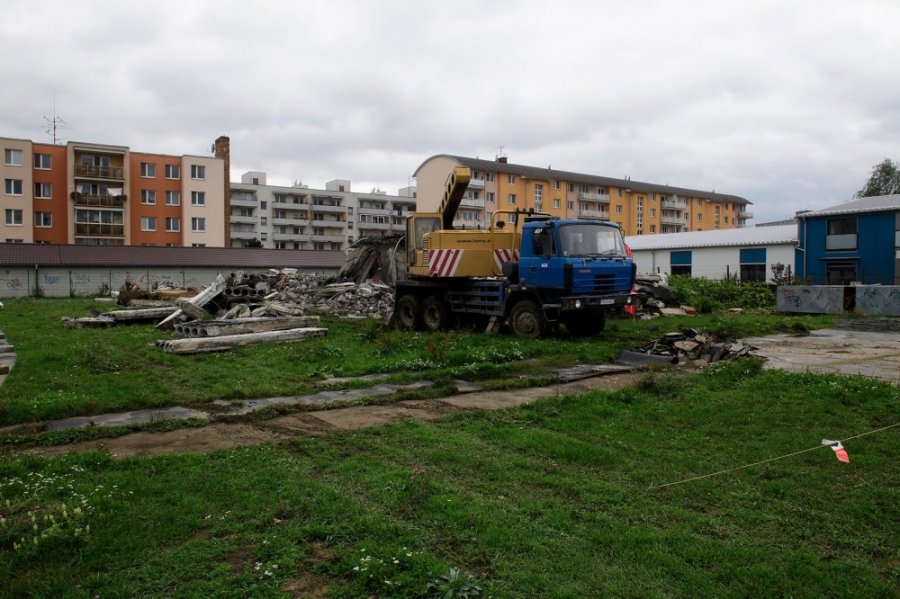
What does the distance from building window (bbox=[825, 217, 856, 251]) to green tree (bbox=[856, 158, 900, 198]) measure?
32.6m

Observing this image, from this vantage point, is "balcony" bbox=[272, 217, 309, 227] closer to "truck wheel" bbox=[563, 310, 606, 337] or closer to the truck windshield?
"truck wheel" bbox=[563, 310, 606, 337]

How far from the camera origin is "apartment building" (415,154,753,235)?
7400 cm

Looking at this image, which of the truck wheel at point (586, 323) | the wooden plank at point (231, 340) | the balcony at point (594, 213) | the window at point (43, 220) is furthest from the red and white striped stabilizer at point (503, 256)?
the balcony at point (594, 213)

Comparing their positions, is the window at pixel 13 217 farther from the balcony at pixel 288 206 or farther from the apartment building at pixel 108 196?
the balcony at pixel 288 206

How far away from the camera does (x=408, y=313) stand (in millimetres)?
19172

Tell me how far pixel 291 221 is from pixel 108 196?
1334 inches

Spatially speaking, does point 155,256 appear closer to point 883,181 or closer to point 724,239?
point 724,239

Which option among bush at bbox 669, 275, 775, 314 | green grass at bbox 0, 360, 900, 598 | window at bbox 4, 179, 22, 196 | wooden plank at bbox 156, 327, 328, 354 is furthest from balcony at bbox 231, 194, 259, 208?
→ green grass at bbox 0, 360, 900, 598

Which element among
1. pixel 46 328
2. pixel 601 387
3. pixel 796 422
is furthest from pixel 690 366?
pixel 46 328

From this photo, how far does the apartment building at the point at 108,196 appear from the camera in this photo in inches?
2156

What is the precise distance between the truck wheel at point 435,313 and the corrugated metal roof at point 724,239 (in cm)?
3291

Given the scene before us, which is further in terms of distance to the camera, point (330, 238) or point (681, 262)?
point (330, 238)

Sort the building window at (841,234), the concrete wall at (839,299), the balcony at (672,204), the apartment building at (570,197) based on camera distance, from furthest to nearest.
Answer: the balcony at (672,204)
the apartment building at (570,197)
the building window at (841,234)
the concrete wall at (839,299)

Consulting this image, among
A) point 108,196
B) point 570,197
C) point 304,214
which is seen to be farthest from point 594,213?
point 108,196
